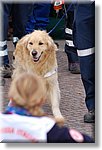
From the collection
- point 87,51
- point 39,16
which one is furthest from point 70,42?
point 87,51

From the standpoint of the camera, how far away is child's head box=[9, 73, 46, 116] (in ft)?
8.68

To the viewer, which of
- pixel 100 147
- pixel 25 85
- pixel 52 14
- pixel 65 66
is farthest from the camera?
pixel 52 14

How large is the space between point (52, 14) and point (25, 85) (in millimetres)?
5698

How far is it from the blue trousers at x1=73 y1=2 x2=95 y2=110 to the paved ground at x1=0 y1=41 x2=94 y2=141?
19 centimetres

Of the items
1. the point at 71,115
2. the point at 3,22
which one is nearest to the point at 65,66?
the point at 3,22

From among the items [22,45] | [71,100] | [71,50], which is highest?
[22,45]

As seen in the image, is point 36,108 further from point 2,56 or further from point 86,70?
point 2,56

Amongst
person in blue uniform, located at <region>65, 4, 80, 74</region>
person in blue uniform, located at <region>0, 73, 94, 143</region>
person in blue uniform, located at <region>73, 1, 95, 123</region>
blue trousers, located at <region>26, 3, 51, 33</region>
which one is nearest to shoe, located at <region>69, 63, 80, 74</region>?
person in blue uniform, located at <region>65, 4, 80, 74</region>

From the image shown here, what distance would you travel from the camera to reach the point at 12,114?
9.03ft

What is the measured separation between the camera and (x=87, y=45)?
4.60 metres

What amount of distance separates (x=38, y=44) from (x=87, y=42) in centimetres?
54

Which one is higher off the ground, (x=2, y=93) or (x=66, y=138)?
(x=66, y=138)

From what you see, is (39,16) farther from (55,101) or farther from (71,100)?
(55,101)

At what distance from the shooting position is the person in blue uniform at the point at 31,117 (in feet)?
8.71
